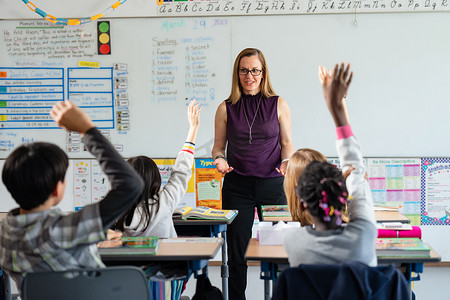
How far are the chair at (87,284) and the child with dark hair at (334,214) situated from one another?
1.72 feet

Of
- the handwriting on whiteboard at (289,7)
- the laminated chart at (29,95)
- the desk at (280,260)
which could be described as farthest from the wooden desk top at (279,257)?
the laminated chart at (29,95)

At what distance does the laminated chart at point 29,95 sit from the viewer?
484cm

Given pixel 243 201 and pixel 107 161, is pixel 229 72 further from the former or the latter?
pixel 107 161

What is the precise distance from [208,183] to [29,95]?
5.93 ft

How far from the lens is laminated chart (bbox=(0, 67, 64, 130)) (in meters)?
4.84

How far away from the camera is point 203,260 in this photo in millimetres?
2160

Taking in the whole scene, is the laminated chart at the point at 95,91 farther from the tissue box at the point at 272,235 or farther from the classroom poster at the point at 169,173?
the tissue box at the point at 272,235

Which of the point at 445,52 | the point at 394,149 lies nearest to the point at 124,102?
the point at 394,149

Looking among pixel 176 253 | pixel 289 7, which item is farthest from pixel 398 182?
pixel 176 253

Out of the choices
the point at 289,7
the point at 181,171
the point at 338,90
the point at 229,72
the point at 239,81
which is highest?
the point at 289,7

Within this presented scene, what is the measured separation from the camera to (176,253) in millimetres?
2105

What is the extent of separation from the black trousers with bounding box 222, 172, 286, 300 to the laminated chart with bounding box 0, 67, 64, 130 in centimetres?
235

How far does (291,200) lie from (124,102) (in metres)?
2.87

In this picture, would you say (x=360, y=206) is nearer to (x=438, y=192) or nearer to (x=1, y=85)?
(x=438, y=192)
